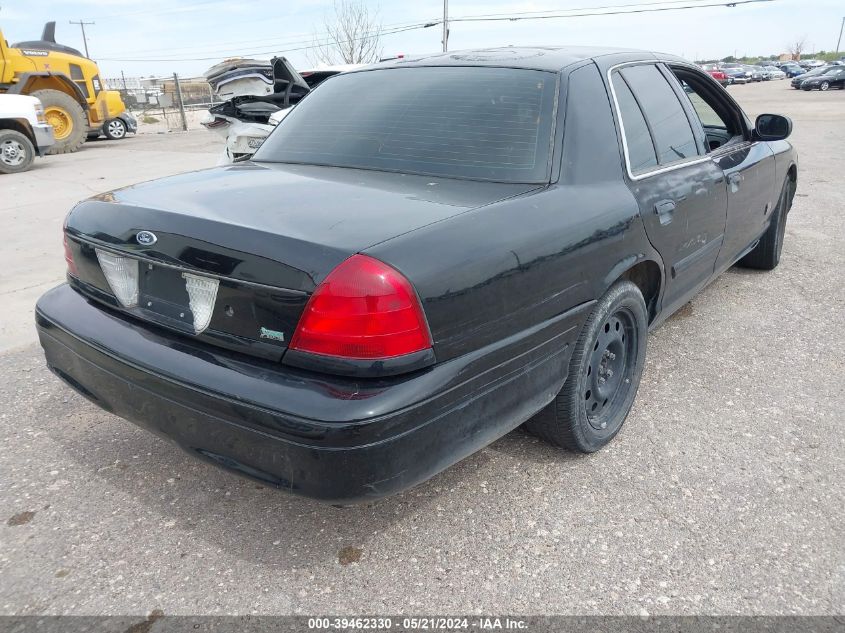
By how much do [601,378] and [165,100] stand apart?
35.1m

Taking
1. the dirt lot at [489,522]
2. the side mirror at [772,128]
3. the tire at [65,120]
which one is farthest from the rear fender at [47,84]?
the side mirror at [772,128]

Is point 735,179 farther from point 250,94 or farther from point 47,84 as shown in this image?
point 47,84

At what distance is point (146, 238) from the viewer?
2.16 m

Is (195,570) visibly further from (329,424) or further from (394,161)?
(394,161)

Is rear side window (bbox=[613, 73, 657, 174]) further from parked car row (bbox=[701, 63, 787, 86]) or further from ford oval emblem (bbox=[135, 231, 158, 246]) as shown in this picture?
parked car row (bbox=[701, 63, 787, 86])

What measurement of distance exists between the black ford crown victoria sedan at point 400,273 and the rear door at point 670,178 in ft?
0.06

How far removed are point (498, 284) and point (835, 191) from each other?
8500 mm

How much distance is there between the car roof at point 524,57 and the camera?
286cm

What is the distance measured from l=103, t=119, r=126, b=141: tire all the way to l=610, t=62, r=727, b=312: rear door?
64.8ft

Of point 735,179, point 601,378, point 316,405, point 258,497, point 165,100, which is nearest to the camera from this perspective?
point 316,405

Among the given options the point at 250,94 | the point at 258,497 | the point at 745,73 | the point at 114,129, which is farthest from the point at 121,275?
the point at 745,73

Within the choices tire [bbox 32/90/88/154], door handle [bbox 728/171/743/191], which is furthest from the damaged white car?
tire [bbox 32/90/88/154]

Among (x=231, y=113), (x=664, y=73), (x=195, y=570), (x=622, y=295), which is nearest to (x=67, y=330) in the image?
(x=195, y=570)

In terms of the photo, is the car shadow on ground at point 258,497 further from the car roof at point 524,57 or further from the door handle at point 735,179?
the door handle at point 735,179
